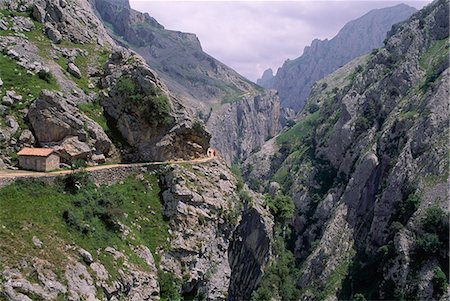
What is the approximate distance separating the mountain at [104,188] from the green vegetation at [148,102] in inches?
6.1

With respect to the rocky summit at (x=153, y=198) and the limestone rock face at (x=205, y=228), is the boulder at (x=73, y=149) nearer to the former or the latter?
the rocky summit at (x=153, y=198)

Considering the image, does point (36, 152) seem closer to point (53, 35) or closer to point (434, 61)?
point (53, 35)

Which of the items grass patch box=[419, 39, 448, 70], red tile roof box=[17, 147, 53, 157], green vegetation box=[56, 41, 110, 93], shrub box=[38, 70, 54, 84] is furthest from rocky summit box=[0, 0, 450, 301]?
grass patch box=[419, 39, 448, 70]

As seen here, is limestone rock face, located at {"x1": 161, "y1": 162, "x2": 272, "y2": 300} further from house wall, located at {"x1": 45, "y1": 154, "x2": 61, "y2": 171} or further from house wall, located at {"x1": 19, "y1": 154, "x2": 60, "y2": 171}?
house wall, located at {"x1": 19, "y1": 154, "x2": 60, "y2": 171}

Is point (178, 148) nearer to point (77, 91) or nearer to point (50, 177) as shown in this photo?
point (77, 91)

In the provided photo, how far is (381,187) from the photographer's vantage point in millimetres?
116625

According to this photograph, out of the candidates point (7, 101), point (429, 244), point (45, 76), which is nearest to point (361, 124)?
point (429, 244)

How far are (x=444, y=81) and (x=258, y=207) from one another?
6775 centimetres

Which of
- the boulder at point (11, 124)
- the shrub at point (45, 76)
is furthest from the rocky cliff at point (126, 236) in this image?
the shrub at point (45, 76)

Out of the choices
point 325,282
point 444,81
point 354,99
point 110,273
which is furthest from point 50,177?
point 354,99

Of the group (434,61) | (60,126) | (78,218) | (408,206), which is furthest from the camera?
(434,61)

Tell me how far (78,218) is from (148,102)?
2323cm

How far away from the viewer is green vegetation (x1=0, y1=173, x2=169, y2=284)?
38.1 metres

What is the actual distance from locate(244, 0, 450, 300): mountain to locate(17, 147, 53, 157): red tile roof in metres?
42.9
